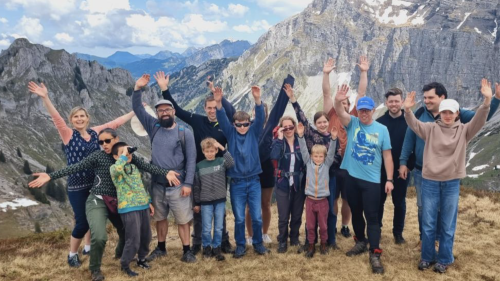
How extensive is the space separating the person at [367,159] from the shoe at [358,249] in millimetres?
808

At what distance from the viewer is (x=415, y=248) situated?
444 inches

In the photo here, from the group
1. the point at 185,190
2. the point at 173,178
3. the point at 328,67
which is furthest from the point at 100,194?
the point at 328,67

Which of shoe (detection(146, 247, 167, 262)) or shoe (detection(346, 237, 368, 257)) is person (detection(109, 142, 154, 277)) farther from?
shoe (detection(346, 237, 368, 257))

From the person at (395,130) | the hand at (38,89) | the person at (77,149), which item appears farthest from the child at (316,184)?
the hand at (38,89)

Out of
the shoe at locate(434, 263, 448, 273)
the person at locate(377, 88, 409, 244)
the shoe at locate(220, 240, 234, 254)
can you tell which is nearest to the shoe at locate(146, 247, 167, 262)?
the shoe at locate(220, 240, 234, 254)

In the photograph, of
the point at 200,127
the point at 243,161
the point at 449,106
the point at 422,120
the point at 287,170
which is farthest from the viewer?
the point at 200,127

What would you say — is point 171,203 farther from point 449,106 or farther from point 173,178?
point 449,106

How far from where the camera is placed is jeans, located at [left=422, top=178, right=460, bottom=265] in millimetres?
9156

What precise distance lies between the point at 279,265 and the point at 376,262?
2.66m

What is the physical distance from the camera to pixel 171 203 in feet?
32.3

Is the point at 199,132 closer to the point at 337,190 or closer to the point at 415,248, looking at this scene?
the point at 337,190

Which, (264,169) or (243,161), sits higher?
(243,161)

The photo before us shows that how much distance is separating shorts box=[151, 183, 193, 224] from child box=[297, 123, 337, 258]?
358 cm

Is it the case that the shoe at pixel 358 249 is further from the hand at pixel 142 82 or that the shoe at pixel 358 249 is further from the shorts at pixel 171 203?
the hand at pixel 142 82
